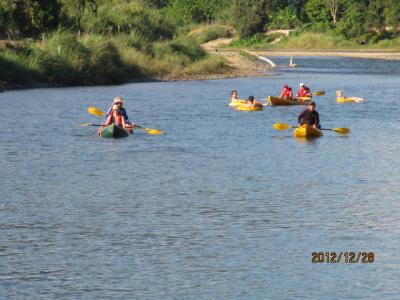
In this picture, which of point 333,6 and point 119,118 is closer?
point 119,118

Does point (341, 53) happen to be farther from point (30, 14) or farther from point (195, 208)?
point (195, 208)

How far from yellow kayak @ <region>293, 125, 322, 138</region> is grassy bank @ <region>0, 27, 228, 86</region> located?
25.4 metres

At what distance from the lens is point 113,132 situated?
117 ft

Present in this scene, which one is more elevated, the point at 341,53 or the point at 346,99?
the point at 341,53

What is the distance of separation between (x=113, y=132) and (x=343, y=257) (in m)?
18.6

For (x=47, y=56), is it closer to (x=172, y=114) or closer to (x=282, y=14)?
(x=172, y=114)

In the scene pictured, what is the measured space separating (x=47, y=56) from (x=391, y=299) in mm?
47804

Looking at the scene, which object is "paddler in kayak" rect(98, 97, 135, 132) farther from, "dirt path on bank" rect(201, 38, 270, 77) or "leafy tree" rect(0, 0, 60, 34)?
"dirt path on bank" rect(201, 38, 270, 77)

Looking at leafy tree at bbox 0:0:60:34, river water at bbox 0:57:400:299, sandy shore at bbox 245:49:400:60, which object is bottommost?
river water at bbox 0:57:400:299

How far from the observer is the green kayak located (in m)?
35.4

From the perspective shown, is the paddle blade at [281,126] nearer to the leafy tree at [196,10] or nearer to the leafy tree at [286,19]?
the leafy tree at [286,19]

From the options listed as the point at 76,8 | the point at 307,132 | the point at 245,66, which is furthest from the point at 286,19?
the point at 307,132

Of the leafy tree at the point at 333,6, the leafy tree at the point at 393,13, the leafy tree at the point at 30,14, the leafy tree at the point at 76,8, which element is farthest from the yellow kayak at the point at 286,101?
the leafy tree at the point at 333,6

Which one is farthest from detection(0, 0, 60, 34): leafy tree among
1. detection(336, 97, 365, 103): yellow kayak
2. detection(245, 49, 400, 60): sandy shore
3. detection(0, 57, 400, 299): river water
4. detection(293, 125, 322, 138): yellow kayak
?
detection(245, 49, 400, 60): sandy shore
